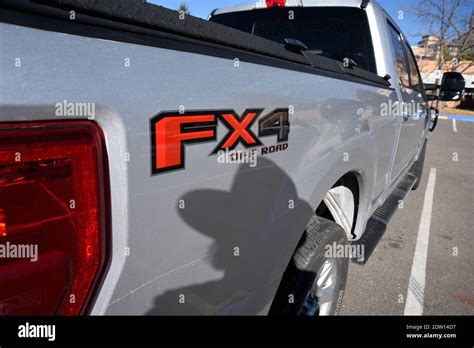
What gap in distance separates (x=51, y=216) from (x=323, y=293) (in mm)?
1861

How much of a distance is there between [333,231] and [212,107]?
51.8 inches

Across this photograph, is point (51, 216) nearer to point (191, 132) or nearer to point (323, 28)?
point (191, 132)

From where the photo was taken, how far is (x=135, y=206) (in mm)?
825

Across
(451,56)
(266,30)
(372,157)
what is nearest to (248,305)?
(372,157)

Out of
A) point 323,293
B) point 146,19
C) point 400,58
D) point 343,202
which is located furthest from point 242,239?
point 400,58

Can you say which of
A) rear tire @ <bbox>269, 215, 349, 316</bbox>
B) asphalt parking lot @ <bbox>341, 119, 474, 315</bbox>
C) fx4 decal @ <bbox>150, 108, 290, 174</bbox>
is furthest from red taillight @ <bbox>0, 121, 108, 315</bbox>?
asphalt parking lot @ <bbox>341, 119, 474, 315</bbox>

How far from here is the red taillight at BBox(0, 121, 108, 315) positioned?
676mm

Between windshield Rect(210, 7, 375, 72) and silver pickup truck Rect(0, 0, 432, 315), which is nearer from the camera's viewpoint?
silver pickup truck Rect(0, 0, 432, 315)

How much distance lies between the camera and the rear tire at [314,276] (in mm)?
1715

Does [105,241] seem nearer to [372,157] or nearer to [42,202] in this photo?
[42,202]

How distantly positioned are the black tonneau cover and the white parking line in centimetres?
240

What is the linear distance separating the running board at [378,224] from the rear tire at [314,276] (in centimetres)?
42

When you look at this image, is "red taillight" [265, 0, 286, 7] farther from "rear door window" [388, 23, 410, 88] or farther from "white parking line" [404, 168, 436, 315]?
"white parking line" [404, 168, 436, 315]

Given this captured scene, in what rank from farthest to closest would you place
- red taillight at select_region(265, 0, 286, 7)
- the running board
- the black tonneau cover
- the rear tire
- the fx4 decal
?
1. red taillight at select_region(265, 0, 286, 7)
2. the running board
3. the rear tire
4. the fx4 decal
5. the black tonneau cover
